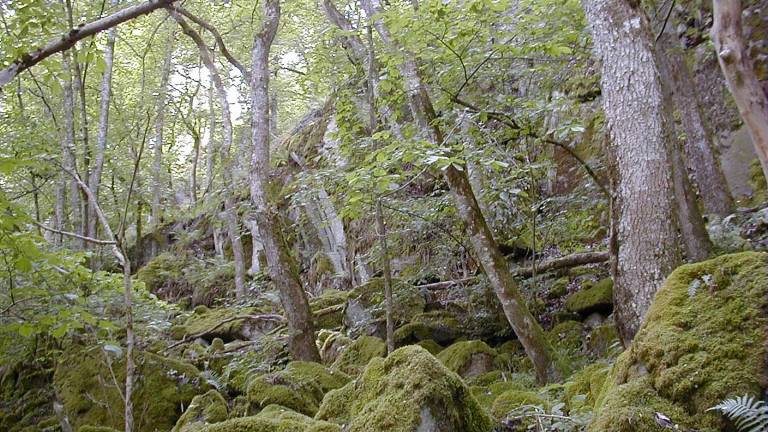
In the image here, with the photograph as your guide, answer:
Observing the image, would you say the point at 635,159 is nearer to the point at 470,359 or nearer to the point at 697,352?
the point at 697,352

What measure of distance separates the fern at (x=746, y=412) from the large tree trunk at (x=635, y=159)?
186cm

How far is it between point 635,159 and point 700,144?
372 cm

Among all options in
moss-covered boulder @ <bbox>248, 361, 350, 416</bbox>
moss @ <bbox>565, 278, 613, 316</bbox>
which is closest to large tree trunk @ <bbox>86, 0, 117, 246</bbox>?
moss-covered boulder @ <bbox>248, 361, 350, 416</bbox>

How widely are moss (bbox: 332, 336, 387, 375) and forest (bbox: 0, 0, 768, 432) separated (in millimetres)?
36

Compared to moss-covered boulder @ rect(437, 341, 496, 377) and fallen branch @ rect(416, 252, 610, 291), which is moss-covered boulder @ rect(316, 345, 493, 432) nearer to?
moss-covered boulder @ rect(437, 341, 496, 377)

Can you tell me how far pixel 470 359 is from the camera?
6.29 meters

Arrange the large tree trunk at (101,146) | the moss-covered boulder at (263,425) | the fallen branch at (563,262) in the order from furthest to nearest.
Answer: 1. the large tree trunk at (101,146)
2. the fallen branch at (563,262)
3. the moss-covered boulder at (263,425)

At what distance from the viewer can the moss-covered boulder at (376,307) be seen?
7.72m

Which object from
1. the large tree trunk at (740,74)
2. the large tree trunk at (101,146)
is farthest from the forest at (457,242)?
Answer: the large tree trunk at (101,146)

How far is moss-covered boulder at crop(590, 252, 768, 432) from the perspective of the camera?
226cm

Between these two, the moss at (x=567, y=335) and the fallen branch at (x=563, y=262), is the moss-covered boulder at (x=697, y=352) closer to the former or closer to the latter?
the moss at (x=567, y=335)

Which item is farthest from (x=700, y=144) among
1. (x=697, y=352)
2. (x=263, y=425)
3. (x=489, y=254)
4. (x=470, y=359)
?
(x=263, y=425)

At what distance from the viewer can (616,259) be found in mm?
4152

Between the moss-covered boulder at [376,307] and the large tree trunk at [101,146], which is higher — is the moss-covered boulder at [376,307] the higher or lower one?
the lower one
